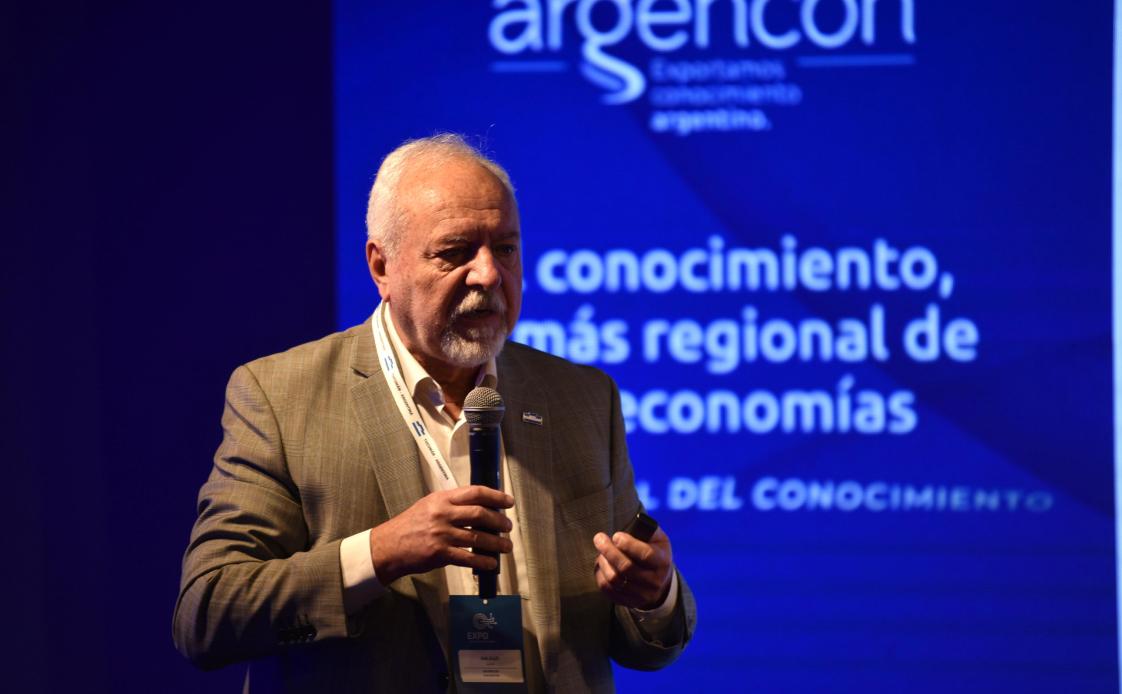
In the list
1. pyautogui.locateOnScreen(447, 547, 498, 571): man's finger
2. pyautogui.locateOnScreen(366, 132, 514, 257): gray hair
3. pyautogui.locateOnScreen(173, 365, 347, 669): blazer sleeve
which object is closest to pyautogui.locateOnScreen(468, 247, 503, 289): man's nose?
pyautogui.locateOnScreen(366, 132, 514, 257): gray hair

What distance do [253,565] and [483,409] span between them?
49cm

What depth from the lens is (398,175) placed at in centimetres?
220

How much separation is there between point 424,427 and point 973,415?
2060mm

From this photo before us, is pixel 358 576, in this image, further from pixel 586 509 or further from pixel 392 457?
pixel 586 509

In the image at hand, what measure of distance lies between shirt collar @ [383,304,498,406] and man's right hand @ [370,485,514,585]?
1.39ft

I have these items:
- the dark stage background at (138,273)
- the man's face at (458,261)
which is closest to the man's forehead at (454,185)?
the man's face at (458,261)

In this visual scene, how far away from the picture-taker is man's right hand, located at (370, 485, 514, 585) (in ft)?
5.71

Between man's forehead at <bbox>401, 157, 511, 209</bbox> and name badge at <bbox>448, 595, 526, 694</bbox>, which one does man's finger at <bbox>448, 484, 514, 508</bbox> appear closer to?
name badge at <bbox>448, 595, 526, 694</bbox>

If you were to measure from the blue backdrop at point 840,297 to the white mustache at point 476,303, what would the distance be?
147 centimetres

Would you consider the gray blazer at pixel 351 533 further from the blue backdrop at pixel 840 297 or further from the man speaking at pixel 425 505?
the blue backdrop at pixel 840 297

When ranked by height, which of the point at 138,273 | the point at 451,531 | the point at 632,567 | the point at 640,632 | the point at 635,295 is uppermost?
the point at 138,273

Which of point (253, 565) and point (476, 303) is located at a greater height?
point (476, 303)

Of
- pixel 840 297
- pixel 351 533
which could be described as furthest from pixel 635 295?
pixel 351 533

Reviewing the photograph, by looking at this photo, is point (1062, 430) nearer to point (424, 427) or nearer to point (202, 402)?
point (424, 427)
